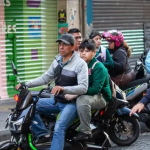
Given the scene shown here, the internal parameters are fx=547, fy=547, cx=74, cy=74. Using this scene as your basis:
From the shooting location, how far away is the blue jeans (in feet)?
20.7

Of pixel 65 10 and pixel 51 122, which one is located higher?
pixel 65 10

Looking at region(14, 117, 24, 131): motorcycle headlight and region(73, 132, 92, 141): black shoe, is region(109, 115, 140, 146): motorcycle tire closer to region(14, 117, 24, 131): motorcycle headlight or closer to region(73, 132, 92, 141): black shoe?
region(73, 132, 92, 141): black shoe

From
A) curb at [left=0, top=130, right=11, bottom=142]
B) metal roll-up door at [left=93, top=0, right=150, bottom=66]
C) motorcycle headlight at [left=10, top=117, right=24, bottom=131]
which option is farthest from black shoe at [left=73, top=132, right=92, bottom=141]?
metal roll-up door at [left=93, top=0, right=150, bottom=66]

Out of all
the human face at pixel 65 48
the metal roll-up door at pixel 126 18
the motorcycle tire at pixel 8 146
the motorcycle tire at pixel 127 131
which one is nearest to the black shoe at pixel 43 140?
the motorcycle tire at pixel 8 146

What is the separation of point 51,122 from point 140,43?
28.7 ft

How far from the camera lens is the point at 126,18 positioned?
14492 mm

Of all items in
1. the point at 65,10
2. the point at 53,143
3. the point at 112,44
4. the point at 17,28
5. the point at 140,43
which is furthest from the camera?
the point at 140,43

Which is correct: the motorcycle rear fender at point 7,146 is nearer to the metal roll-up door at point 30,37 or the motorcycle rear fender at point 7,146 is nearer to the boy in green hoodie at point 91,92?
the boy in green hoodie at point 91,92

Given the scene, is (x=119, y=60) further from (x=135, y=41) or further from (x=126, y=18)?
(x=135, y=41)

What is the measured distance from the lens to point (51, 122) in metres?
6.85

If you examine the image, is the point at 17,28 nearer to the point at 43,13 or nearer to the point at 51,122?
the point at 43,13

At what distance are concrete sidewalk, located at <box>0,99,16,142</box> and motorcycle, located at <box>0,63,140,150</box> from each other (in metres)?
1.73

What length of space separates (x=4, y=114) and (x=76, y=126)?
3.76 meters

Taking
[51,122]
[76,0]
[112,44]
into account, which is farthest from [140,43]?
[51,122]
